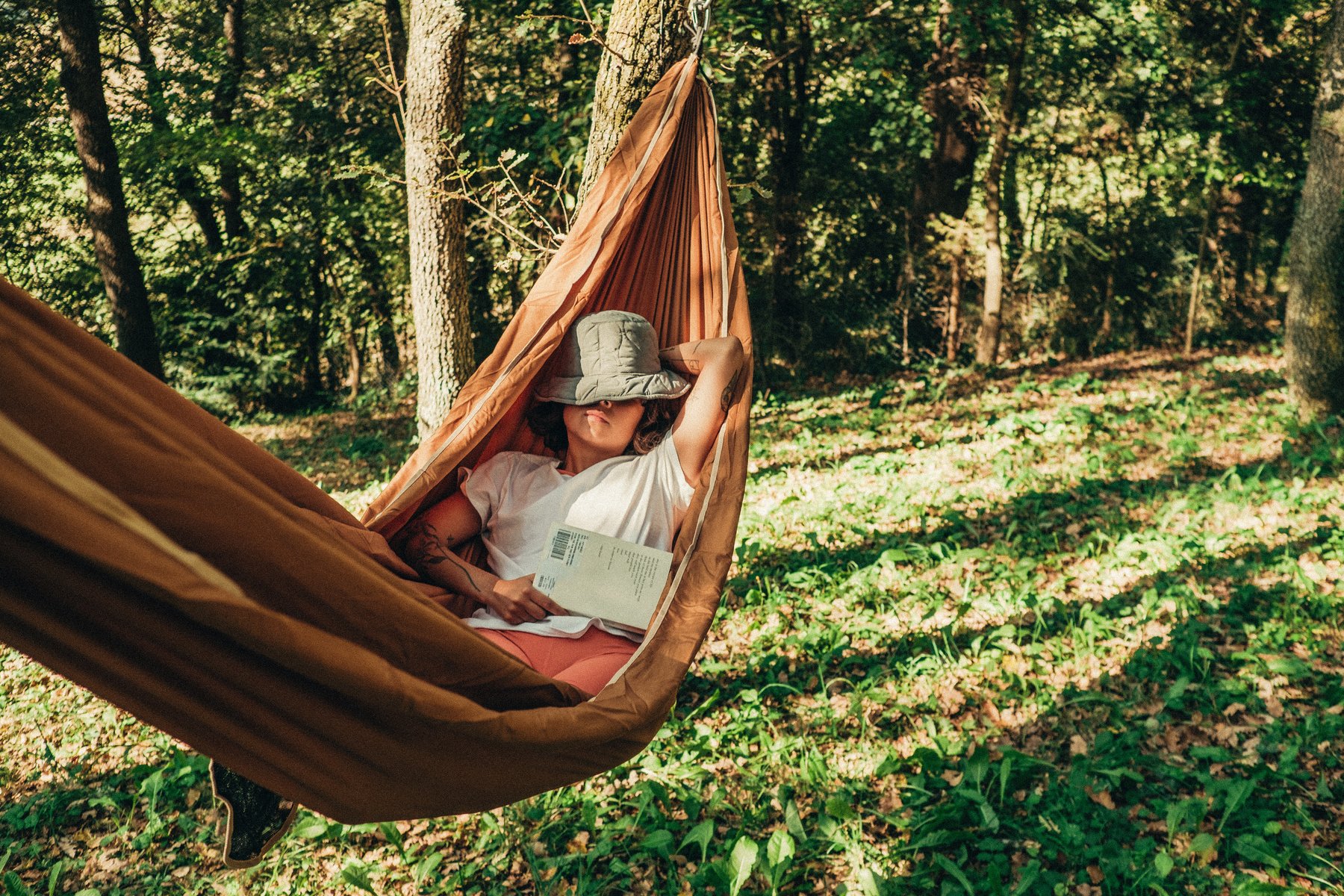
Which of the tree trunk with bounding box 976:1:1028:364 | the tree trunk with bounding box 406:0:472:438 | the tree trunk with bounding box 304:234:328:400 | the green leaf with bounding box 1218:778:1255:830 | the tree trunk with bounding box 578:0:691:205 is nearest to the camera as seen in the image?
the green leaf with bounding box 1218:778:1255:830

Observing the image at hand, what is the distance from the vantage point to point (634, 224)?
2742 mm

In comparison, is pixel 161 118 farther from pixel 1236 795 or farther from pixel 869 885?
pixel 1236 795

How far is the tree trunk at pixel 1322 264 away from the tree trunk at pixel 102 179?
7.66 m

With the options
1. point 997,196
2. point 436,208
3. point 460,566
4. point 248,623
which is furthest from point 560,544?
point 997,196

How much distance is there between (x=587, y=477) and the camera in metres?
2.38

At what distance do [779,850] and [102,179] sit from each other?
664cm

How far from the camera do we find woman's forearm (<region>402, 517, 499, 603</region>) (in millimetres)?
2174

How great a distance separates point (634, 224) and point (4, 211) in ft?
25.7

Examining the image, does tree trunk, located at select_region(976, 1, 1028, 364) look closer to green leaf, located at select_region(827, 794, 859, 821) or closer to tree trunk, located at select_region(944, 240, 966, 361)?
tree trunk, located at select_region(944, 240, 966, 361)

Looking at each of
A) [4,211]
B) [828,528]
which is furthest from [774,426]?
[4,211]

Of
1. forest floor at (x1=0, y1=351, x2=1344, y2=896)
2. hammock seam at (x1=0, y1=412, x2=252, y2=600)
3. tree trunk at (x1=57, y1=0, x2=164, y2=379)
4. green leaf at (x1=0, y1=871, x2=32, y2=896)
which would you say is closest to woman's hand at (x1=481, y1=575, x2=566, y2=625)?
forest floor at (x1=0, y1=351, x2=1344, y2=896)

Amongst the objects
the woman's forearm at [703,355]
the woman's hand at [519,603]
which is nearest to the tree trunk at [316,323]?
the woman's forearm at [703,355]

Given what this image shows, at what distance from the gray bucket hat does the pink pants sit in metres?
0.68

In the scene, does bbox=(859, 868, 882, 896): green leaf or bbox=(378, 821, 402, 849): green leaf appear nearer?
bbox=(859, 868, 882, 896): green leaf
